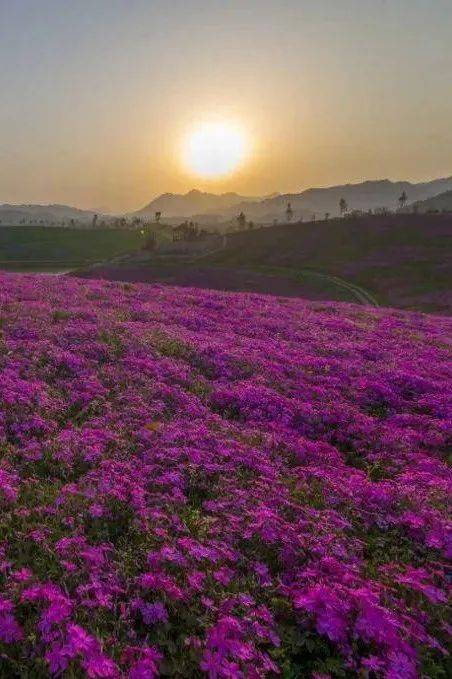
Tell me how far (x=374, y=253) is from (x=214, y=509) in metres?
96.8

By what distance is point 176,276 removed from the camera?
8475 cm

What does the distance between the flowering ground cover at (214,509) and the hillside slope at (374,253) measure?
50.8 metres

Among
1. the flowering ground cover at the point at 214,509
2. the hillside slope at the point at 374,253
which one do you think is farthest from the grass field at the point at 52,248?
the flowering ground cover at the point at 214,509

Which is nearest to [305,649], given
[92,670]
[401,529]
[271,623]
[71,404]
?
[271,623]

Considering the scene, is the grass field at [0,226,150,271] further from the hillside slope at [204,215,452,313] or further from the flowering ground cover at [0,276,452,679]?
the flowering ground cover at [0,276,452,679]

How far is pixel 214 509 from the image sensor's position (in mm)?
9859

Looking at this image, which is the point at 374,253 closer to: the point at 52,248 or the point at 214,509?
the point at 214,509

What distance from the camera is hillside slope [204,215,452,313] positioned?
2936 inches

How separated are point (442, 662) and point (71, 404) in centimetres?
1011

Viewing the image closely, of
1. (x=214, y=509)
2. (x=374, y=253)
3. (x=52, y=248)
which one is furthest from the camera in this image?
(x=52, y=248)

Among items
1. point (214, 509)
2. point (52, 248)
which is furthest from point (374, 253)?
point (52, 248)

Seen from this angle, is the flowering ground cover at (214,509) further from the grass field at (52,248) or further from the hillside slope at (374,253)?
the grass field at (52,248)

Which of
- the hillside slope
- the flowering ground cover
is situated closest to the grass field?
the hillside slope

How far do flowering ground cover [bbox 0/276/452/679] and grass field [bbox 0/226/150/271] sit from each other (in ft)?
402
